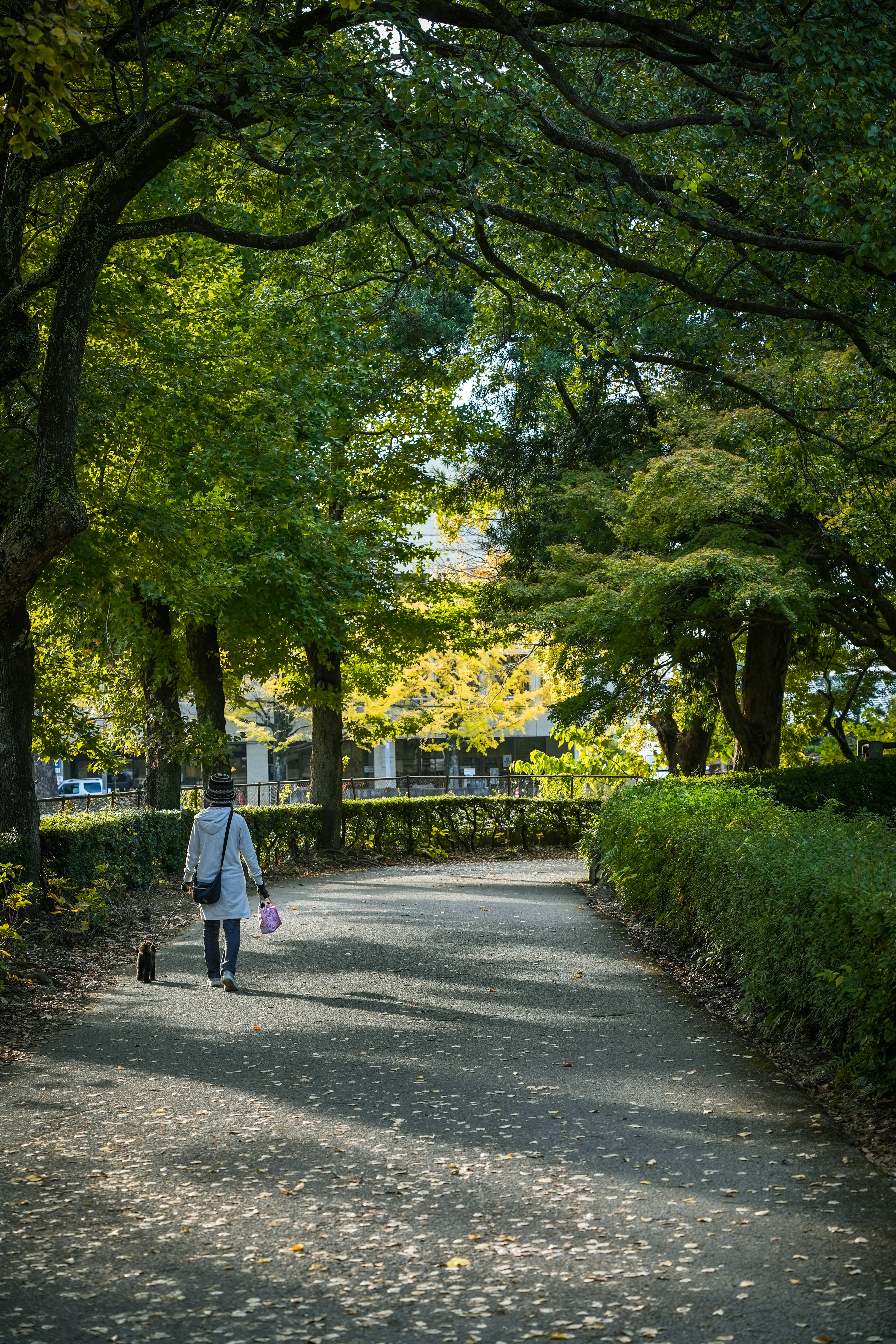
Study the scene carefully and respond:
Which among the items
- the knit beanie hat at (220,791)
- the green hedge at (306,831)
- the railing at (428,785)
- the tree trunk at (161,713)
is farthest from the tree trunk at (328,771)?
the knit beanie hat at (220,791)

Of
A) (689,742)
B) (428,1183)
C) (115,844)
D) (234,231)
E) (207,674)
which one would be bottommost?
(428,1183)

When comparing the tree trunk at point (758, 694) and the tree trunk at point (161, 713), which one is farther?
the tree trunk at point (758, 694)

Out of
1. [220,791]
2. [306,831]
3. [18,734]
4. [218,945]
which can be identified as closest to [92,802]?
[306,831]

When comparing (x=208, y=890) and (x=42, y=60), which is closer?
(x=42, y=60)

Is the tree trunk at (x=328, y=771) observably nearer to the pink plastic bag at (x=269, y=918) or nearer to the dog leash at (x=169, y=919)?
the dog leash at (x=169, y=919)

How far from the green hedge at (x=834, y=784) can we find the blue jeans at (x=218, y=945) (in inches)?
464

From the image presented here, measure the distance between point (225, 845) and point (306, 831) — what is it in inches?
614

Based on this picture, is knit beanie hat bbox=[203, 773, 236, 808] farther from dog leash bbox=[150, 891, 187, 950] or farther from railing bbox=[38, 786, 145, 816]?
railing bbox=[38, 786, 145, 816]

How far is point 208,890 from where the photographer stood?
10008 mm

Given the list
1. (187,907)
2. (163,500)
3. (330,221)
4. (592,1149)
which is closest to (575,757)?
(187,907)

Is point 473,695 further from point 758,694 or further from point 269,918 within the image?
point 269,918

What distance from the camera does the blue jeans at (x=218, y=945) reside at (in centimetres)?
1002

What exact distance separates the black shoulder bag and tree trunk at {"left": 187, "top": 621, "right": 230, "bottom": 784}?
10.7 meters

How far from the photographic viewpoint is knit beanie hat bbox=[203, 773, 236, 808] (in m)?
10.4
